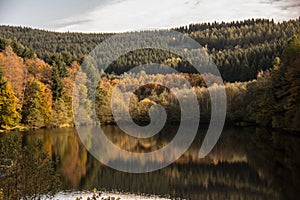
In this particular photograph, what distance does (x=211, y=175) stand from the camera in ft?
72.6

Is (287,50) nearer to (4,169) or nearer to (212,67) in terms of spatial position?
(4,169)

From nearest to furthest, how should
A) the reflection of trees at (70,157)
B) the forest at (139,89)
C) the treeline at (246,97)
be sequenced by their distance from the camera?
the reflection of trees at (70,157)
the treeline at (246,97)
the forest at (139,89)

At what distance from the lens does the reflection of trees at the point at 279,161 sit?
1836 centimetres

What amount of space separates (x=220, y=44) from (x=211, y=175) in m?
111

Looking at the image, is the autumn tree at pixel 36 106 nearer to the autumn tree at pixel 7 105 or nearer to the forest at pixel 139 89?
the forest at pixel 139 89

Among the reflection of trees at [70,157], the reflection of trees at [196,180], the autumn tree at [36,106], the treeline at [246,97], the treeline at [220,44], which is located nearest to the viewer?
the reflection of trees at [196,180]

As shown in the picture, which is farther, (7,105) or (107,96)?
(107,96)

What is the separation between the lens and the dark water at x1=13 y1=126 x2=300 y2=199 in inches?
731

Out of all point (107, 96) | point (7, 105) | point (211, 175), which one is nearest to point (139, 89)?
point (107, 96)

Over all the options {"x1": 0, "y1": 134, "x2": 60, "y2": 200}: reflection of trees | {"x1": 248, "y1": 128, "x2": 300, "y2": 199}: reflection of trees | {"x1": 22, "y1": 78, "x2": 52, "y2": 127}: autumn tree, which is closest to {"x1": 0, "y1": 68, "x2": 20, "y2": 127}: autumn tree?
{"x1": 22, "y1": 78, "x2": 52, "y2": 127}: autumn tree

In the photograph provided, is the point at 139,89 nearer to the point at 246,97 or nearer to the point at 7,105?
the point at 246,97

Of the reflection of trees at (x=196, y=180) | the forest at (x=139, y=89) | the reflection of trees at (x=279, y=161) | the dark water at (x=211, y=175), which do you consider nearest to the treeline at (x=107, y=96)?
the forest at (x=139, y=89)

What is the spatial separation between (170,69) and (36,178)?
8504cm

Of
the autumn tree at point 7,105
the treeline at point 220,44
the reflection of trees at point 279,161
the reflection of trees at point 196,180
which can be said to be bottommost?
the reflection of trees at point 196,180
